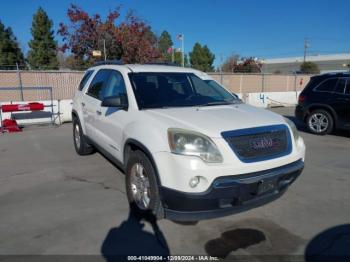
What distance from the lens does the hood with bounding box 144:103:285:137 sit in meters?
3.30

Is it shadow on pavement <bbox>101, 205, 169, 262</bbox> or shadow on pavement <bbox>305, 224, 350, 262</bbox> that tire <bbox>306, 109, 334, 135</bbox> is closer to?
shadow on pavement <bbox>305, 224, 350, 262</bbox>

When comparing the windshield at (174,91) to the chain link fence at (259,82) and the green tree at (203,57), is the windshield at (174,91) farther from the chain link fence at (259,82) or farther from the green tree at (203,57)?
the green tree at (203,57)

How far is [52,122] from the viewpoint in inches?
451

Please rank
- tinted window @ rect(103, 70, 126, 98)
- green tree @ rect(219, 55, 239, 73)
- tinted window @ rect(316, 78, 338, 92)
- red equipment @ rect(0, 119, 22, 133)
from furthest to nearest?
1. green tree @ rect(219, 55, 239, 73)
2. red equipment @ rect(0, 119, 22, 133)
3. tinted window @ rect(316, 78, 338, 92)
4. tinted window @ rect(103, 70, 126, 98)

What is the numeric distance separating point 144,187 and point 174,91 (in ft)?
4.89

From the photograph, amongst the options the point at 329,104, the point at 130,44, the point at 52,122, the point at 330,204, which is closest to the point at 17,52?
the point at 130,44

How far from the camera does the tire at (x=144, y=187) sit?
3446 mm

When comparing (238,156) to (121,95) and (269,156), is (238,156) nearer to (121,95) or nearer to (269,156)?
(269,156)

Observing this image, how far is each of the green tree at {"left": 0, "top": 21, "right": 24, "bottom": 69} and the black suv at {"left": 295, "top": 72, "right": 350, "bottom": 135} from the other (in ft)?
140

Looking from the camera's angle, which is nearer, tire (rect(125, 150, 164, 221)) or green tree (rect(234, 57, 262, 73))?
tire (rect(125, 150, 164, 221))

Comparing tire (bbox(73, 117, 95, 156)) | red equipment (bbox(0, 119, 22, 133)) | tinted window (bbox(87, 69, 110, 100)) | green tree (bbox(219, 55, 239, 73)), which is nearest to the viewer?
tinted window (bbox(87, 69, 110, 100))

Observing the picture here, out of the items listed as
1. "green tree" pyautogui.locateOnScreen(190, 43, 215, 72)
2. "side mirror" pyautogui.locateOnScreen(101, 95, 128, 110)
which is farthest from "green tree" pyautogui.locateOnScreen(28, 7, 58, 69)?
"side mirror" pyautogui.locateOnScreen(101, 95, 128, 110)

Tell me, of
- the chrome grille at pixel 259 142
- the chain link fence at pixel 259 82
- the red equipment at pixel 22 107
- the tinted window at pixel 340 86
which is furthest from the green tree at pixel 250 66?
the chrome grille at pixel 259 142

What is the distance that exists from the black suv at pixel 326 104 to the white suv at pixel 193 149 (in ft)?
17.6
